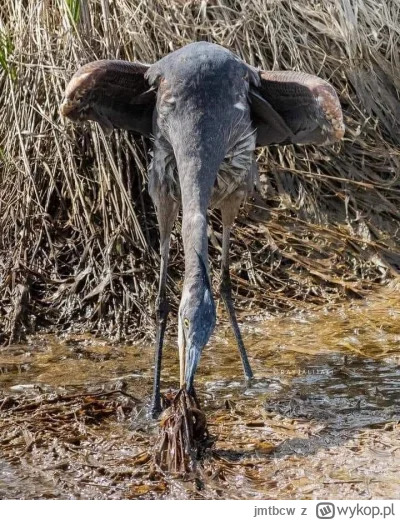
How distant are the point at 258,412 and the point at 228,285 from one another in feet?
4.48

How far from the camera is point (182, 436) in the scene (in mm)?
4434

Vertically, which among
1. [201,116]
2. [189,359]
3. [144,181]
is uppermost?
[201,116]

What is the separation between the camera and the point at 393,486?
4.14 meters

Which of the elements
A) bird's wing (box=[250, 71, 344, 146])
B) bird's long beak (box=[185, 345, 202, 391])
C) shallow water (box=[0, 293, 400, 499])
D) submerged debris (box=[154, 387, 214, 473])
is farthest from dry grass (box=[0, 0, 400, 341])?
bird's long beak (box=[185, 345, 202, 391])

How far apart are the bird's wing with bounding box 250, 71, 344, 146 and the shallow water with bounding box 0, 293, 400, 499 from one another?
4.25 ft

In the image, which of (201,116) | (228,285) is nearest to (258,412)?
(228,285)

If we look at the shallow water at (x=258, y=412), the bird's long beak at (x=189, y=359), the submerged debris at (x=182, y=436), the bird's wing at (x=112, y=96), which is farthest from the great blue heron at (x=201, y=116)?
the bird's long beak at (x=189, y=359)

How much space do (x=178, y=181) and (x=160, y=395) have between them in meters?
1.26

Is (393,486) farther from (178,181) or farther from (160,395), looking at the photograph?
(178,181)

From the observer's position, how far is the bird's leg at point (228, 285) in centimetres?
579

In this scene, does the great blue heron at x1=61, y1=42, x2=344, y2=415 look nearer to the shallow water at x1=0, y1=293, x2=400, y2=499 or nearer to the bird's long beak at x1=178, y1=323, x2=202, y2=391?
the shallow water at x1=0, y1=293, x2=400, y2=499

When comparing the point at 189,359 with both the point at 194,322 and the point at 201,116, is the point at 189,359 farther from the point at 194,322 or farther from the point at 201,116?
the point at 201,116

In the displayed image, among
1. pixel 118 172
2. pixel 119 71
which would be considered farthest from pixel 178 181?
pixel 118 172
